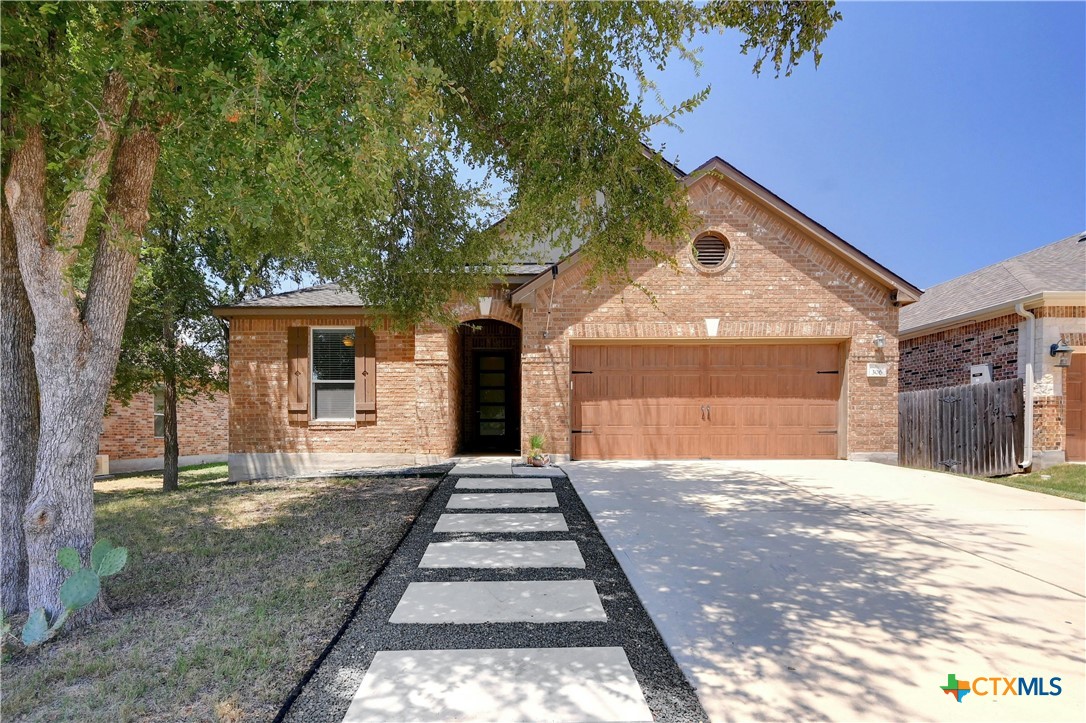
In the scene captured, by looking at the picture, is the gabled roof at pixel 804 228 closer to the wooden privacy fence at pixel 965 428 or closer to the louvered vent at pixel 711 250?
the louvered vent at pixel 711 250

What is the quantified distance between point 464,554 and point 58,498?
291cm

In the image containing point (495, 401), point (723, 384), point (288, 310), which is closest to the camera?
point (723, 384)

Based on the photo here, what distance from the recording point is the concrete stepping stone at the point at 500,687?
2.35 meters

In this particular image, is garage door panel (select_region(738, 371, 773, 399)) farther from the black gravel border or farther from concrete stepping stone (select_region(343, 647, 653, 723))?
concrete stepping stone (select_region(343, 647, 653, 723))

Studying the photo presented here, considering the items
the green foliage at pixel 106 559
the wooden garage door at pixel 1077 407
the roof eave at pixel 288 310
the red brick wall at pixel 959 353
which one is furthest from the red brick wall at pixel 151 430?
the wooden garage door at pixel 1077 407

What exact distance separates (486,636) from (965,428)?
1105 cm

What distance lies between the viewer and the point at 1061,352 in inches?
373

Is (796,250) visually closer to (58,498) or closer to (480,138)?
(480,138)

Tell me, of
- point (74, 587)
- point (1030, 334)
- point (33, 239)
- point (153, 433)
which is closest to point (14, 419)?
point (33, 239)

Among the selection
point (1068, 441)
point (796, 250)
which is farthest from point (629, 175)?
point (1068, 441)

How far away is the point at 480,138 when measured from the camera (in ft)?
17.2

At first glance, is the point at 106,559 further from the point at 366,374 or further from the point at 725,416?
the point at 725,416

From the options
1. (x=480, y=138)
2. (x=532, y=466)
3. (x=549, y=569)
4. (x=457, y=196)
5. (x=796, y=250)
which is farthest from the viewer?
(x=796, y=250)

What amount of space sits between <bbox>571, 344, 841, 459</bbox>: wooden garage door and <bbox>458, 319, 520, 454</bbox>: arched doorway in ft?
10.8
